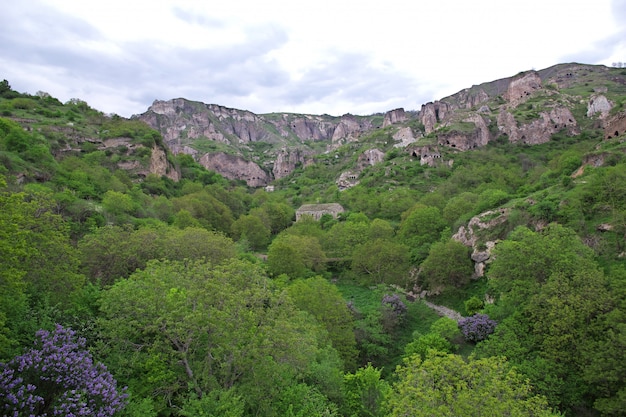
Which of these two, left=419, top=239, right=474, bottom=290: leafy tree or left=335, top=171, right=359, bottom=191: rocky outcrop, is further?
left=335, top=171, right=359, bottom=191: rocky outcrop

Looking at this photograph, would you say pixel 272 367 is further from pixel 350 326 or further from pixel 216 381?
pixel 350 326

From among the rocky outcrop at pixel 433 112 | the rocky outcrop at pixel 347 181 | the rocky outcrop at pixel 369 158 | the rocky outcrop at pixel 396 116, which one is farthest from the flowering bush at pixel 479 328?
the rocky outcrop at pixel 396 116

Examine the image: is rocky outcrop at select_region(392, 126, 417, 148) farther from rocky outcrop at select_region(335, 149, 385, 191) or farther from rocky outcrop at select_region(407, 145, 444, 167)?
rocky outcrop at select_region(407, 145, 444, 167)

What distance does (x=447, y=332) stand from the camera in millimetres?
22078

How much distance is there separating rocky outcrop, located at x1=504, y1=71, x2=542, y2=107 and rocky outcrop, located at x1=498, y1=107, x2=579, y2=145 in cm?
1512

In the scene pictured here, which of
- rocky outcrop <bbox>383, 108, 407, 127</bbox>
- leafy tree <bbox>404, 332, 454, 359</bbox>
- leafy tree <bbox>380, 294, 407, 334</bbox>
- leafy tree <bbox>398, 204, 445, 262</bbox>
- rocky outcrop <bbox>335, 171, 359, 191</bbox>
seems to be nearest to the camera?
leafy tree <bbox>404, 332, 454, 359</bbox>

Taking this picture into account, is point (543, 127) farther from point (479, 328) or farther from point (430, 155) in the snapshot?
point (479, 328)

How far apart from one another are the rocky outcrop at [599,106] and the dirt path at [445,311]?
75.8 m

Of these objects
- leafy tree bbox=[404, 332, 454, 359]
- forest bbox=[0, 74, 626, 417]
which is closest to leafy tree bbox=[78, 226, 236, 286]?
forest bbox=[0, 74, 626, 417]

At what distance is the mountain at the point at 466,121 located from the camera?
78.5 meters

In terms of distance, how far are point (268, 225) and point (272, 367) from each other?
1836 inches

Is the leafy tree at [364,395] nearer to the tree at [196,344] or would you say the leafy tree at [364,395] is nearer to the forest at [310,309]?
the forest at [310,309]

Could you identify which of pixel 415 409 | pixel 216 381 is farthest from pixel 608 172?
pixel 216 381

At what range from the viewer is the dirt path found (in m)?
27.5
